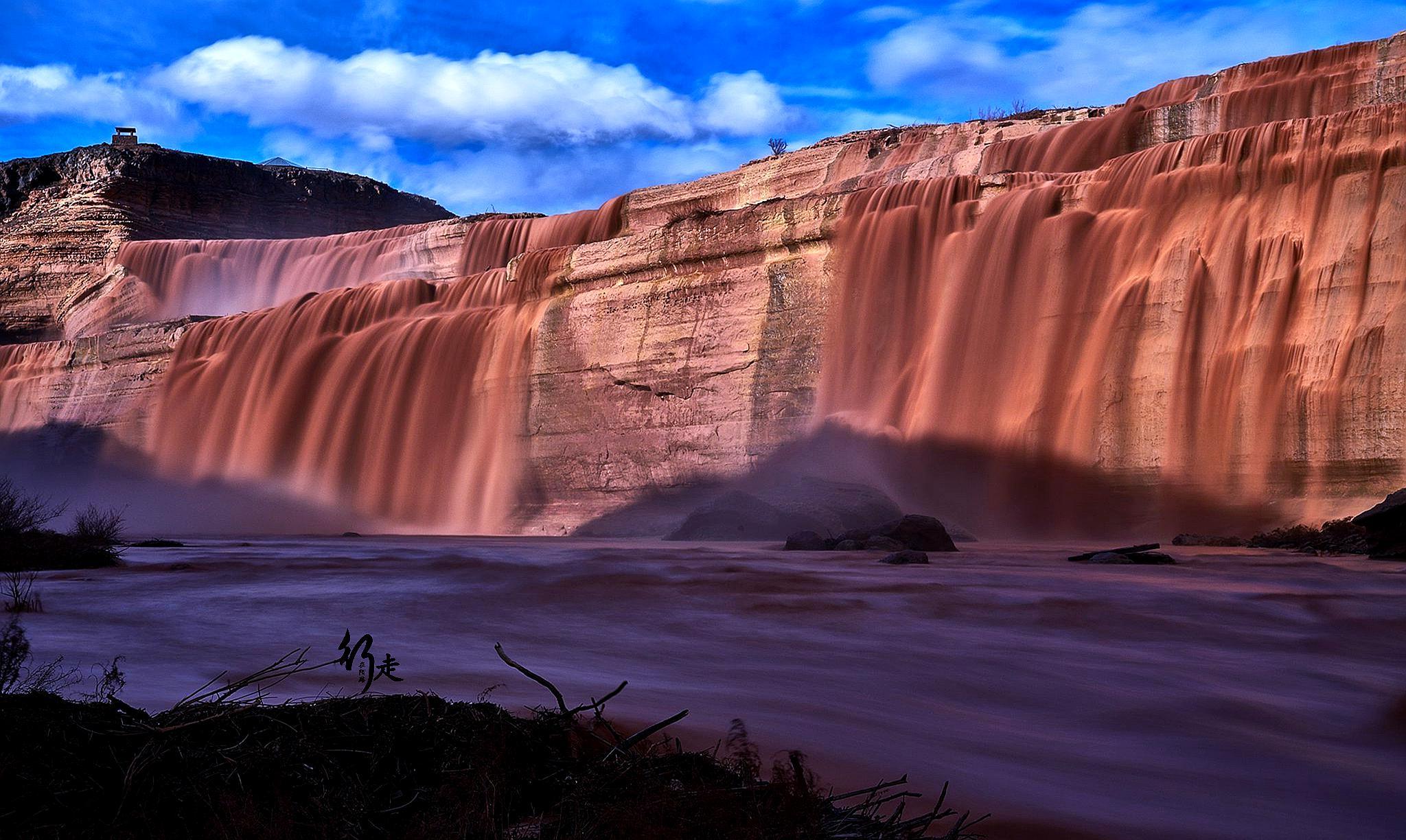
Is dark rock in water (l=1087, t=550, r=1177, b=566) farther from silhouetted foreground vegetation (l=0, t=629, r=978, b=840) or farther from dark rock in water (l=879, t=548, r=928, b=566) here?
silhouetted foreground vegetation (l=0, t=629, r=978, b=840)

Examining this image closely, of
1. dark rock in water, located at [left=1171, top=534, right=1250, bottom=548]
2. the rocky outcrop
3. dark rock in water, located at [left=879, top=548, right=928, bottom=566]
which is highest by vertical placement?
the rocky outcrop

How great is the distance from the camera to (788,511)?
47.7 feet

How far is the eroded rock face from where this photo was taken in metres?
12.9

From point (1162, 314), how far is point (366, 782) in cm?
1341

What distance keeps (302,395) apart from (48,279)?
21.6m

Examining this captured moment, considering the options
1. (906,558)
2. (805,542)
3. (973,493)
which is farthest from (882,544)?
(973,493)

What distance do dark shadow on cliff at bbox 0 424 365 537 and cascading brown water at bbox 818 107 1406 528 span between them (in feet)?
34.4

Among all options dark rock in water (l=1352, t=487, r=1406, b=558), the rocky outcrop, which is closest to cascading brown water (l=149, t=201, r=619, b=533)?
dark rock in water (l=1352, t=487, r=1406, b=558)

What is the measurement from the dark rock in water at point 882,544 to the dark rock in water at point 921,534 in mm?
75

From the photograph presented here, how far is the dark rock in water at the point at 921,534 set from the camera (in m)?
11.7

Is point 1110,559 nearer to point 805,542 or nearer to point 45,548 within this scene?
point 805,542

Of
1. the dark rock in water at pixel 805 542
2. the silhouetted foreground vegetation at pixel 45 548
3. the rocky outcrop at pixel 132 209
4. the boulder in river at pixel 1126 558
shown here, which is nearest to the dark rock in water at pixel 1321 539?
the boulder in river at pixel 1126 558

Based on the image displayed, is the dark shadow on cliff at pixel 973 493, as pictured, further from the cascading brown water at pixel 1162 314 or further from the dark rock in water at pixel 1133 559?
the dark rock in water at pixel 1133 559

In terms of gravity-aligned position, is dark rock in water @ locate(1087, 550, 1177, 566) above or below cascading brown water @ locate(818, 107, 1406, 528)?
below
